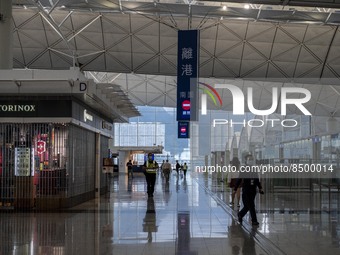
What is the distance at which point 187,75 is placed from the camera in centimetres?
2745

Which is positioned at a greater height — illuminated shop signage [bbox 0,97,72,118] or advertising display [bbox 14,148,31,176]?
illuminated shop signage [bbox 0,97,72,118]

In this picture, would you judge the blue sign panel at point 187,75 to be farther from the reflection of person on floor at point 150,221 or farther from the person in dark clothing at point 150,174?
the reflection of person on floor at point 150,221

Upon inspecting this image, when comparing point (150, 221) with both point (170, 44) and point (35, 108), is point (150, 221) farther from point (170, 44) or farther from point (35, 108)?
point (170, 44)

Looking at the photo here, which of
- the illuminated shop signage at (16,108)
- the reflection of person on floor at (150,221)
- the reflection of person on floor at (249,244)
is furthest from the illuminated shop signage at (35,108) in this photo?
the reflection of person on floor at (249,244)

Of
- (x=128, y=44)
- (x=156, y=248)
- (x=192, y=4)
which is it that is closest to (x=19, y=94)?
(x=156, y=248)

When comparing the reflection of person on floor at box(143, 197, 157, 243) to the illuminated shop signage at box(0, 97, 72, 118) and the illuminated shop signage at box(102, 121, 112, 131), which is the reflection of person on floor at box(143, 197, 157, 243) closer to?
the illuminated shop signage at box(0, 97, 72, 118)

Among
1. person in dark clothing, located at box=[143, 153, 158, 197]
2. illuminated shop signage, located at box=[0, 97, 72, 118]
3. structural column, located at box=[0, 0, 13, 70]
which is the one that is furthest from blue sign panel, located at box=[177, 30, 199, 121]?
structural column, located at box=[0, 0, 13, 70]

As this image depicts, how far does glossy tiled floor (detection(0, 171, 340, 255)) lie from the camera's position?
1052cm

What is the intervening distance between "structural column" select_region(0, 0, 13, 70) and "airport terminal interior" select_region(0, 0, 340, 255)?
42 millimetres

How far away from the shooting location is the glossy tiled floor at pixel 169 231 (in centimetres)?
1052

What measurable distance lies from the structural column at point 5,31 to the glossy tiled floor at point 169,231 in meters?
4.68

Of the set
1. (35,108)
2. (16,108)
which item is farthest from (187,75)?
(16,108)

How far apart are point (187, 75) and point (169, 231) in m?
15.4

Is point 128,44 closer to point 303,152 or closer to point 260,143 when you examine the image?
point 260,143
